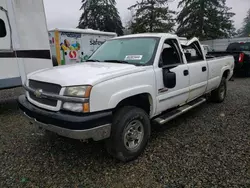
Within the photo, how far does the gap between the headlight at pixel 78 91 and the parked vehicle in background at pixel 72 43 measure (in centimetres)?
718

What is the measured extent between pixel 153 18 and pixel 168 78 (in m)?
26.0

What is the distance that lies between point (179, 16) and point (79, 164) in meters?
30.3

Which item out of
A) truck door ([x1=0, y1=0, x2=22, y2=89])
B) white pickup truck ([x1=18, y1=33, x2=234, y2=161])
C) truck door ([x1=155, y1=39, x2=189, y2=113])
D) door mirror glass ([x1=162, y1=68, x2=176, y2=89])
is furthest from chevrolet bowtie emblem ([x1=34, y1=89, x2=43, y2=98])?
truck door ([x1=0, y1=0, x2=22, y2=89])

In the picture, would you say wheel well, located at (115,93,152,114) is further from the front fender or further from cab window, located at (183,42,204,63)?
cab window, located at (183,42,204,63)

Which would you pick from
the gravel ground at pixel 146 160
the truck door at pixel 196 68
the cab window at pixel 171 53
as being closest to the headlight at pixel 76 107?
the gravel ground at pixel 146 160

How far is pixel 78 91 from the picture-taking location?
7.64 ft

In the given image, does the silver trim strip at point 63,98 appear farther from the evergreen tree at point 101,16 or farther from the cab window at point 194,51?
the evergreen tree at point 101,16

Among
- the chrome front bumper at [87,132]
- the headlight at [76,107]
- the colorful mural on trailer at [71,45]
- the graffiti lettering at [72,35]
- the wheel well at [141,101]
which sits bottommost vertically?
the chrome front bumper at [87,132]

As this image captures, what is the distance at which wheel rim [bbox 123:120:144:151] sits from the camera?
9.17 feet

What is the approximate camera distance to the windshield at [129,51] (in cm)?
325

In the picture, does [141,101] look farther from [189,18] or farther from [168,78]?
[189,18]

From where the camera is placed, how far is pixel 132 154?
2.82 m

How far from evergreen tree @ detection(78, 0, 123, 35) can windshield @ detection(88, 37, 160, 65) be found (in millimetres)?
29590

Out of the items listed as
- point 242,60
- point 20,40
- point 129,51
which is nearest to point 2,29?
point 20,40
